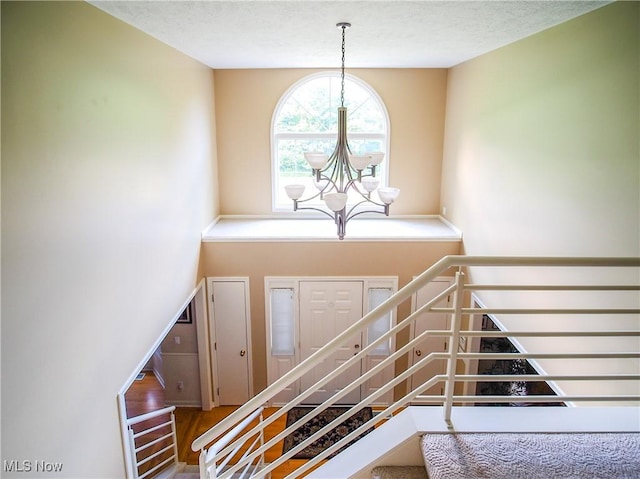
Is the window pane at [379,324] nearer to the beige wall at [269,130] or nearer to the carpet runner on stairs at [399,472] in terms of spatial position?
the beige wall at [269,130]

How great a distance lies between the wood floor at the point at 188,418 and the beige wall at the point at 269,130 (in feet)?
8.70

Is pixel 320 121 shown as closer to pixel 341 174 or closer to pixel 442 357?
pixel 341 174

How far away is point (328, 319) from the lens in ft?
17.5

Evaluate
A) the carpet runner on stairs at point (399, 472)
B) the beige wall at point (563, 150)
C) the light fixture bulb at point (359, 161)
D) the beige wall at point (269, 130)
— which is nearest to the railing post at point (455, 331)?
the carpet runner on stairs at point (399, 472)

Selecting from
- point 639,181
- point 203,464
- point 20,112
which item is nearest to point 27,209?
point 20,112

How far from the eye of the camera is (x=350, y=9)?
265cm

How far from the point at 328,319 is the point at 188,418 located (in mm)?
2150

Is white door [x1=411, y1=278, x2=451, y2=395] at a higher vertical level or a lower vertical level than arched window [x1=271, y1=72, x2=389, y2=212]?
lower

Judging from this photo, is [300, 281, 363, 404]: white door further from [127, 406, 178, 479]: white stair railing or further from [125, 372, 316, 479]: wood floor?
[127, 406, 178, 479]: white stair railing

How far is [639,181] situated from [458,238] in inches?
109

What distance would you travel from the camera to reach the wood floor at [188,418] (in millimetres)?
4602

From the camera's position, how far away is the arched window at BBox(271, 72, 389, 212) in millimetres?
5520

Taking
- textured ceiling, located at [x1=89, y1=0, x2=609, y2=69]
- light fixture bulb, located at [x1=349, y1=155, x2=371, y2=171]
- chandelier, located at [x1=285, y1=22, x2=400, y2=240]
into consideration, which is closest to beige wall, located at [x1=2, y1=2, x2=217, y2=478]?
textured ceiling, located at [x1=89, y1=0, x2=609, y2=69]

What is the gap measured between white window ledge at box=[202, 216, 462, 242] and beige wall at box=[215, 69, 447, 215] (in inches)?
7.8
